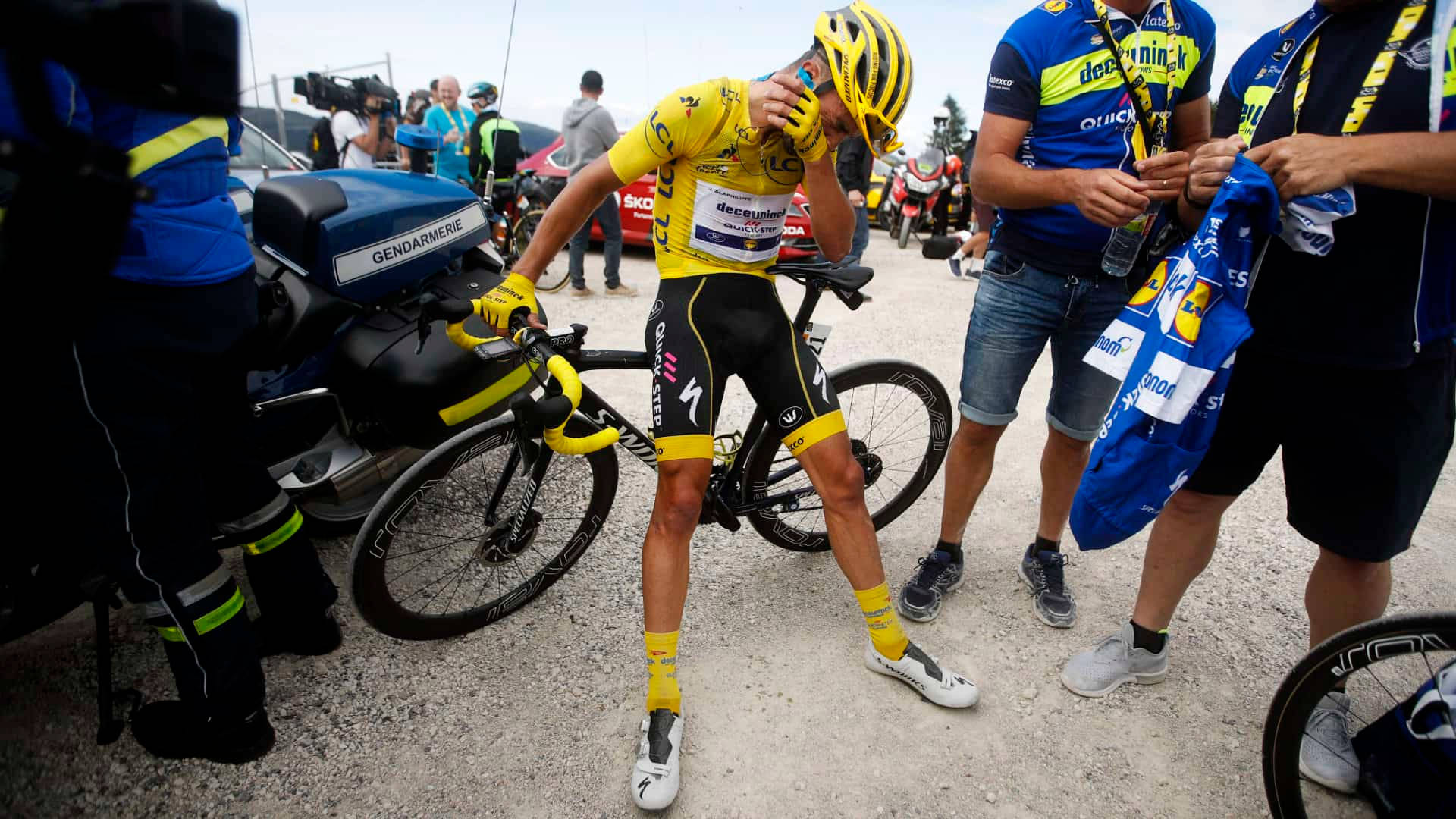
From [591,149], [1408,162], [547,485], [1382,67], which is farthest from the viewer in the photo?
[591,149]

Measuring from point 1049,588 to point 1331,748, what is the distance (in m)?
0.99

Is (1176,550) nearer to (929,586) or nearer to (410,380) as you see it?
(929,586)

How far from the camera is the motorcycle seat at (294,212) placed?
243cm

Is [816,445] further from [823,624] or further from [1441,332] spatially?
[1441,332]

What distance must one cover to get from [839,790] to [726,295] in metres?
1.47

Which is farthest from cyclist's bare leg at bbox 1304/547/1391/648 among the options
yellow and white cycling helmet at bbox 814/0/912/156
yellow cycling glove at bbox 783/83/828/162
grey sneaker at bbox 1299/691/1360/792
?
yellow cycling glove at bbox 783/83/828/162

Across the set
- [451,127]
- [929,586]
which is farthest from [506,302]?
[451,127]

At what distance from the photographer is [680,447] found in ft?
7.03

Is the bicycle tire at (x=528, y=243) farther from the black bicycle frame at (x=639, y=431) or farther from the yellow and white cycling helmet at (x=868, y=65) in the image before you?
the yellow and white cycling helmet at (x=868, y=65)

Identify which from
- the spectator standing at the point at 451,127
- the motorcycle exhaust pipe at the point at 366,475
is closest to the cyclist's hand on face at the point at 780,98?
the motorcycle exhaust pipe at the point at 366,475

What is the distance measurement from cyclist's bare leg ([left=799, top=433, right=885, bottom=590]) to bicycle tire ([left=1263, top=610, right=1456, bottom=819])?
3.48ft

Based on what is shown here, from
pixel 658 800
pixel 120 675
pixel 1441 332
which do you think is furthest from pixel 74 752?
pixel 1441 332

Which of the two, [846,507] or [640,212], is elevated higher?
[846,507]

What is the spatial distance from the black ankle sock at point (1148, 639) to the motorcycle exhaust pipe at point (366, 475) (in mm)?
2548
